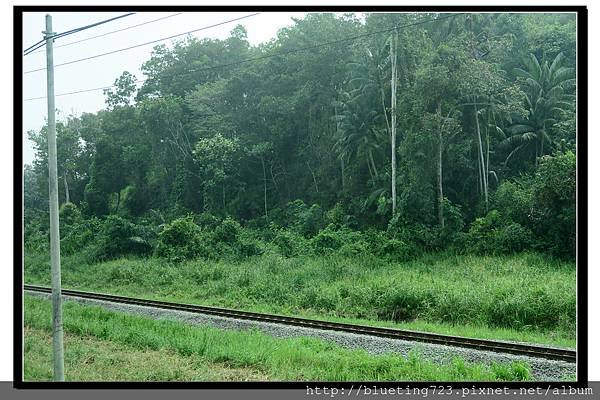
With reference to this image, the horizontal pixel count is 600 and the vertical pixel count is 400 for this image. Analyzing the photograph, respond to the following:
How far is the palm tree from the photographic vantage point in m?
16.1

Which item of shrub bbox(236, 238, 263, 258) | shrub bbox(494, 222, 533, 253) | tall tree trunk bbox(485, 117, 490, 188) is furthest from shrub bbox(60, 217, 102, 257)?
tall tree trunk bbox(485, 117, 490, 188)

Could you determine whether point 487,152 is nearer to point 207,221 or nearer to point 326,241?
point 326,241

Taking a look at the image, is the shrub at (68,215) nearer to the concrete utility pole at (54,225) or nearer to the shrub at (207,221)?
the shrub at (207,221)

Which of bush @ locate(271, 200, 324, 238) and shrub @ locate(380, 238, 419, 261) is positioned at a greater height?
bush @ locate(271, 200, 324, 238)

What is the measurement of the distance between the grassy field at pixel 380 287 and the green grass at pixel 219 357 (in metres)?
1.60

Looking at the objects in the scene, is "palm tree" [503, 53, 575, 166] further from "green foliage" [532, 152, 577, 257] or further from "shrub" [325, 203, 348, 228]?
"shrub" [325, 203, 348, 228]

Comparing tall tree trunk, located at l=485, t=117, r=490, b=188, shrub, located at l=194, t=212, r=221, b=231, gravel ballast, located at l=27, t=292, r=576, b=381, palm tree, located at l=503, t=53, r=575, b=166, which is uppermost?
palm tree, located at l=503, t=53, r=575, b=166

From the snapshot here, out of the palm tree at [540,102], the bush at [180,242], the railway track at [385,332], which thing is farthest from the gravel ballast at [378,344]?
the palm tree at [540,102]

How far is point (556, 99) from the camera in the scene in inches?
641

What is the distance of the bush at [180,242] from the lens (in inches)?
678

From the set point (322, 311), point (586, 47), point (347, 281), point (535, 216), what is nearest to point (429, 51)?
point (535, 216)

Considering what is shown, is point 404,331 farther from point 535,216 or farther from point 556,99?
point 556,99

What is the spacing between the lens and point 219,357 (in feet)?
25.0

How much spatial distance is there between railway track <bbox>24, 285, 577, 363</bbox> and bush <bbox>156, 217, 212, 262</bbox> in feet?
14.4
